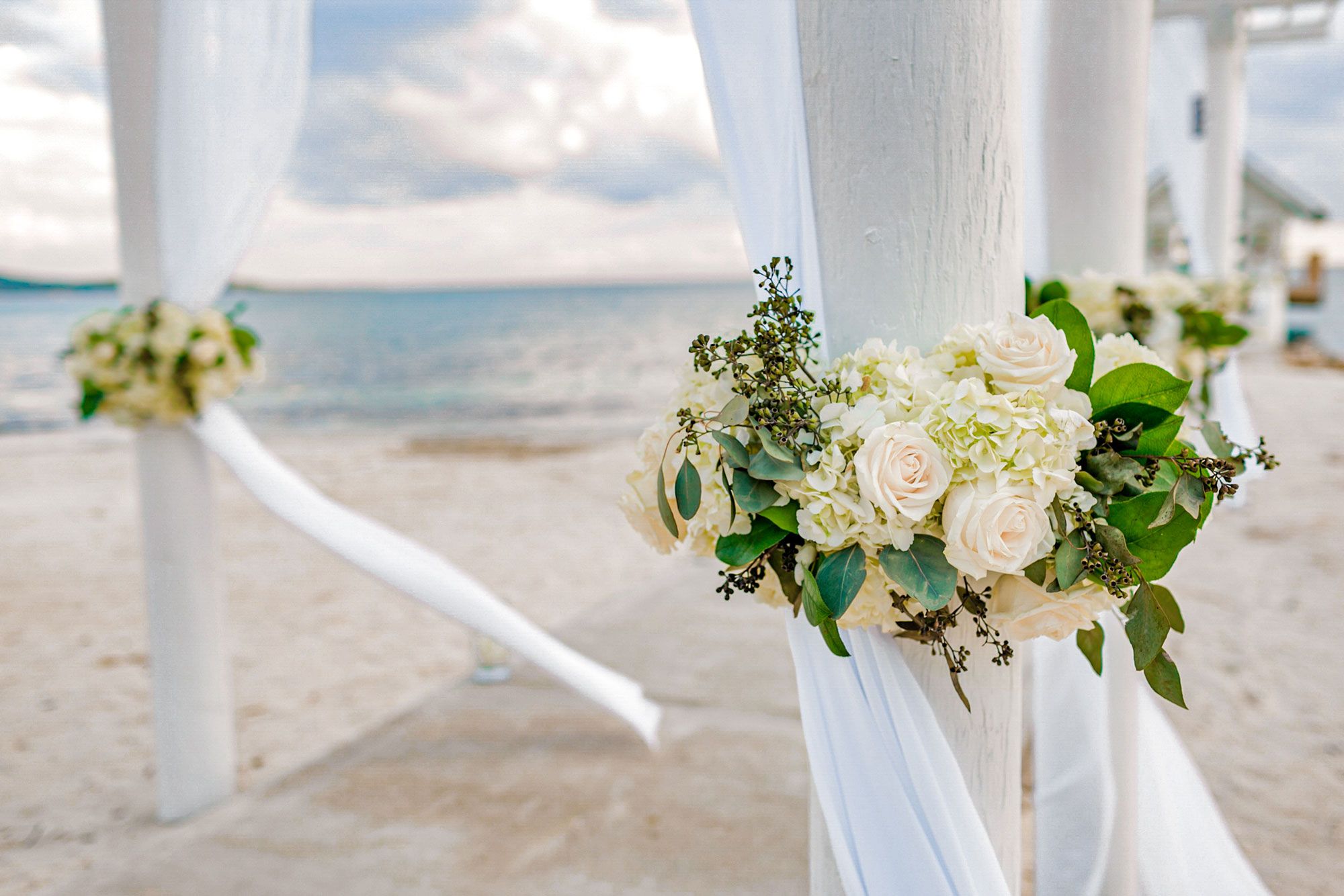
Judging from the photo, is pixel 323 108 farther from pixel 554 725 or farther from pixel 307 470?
pixel 554 725

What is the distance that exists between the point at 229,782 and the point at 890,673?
91.1 inches

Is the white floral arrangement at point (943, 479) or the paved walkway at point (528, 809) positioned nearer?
the white floral arrangement at point (943, 479)

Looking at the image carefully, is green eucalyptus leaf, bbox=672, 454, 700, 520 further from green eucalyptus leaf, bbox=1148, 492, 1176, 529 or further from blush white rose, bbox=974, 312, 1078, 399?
green eucalyptus leaf, bbox=1148, 492, 1176, 529

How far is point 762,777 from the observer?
2617 mm

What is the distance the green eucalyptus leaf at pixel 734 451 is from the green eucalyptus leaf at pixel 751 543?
7 cm

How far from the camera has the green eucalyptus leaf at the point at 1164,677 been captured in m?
0.96

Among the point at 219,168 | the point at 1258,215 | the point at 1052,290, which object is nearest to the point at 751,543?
the point at 1052,290

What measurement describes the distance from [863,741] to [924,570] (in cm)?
25

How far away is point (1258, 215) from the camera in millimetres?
16016

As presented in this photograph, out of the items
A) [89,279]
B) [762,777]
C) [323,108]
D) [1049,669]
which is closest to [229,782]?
[762,777]

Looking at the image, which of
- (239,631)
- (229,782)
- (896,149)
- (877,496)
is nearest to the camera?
(877,496)

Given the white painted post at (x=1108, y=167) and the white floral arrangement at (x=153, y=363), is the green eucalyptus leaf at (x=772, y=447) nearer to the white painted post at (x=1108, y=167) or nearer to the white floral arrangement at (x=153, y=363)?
the white painted post at (x=1108, y=167)

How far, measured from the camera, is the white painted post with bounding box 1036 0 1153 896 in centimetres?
176

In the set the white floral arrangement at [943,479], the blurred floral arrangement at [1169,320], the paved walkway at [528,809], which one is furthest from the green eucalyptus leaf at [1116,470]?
the paved walkway at [528,809]
